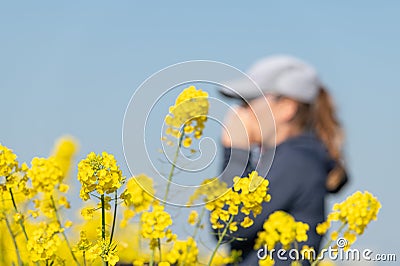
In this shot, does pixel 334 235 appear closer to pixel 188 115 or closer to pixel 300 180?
pixel 188 115

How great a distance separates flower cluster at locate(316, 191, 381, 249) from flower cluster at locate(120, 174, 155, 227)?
1.10ft

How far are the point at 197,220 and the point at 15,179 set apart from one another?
342mm

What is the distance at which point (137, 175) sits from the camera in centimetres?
140

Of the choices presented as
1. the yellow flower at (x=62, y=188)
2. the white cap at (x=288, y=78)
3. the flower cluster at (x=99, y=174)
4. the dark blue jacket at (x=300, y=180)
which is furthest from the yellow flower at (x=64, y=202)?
the white cap at (x=288, y=78)

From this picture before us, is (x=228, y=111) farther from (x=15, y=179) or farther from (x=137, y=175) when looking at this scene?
(x=15, y=179)

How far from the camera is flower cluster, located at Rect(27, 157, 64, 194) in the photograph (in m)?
1.47

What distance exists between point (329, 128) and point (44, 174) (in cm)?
232

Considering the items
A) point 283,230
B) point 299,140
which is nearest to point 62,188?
point 283,230

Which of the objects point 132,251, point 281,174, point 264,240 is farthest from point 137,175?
point 281,174

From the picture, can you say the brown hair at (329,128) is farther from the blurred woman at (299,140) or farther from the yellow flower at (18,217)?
the yellow flower at (18,217)

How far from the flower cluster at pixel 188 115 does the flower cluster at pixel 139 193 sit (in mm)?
94

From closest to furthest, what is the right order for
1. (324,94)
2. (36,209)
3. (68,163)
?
(36,209)
(324,94)
(68,163)

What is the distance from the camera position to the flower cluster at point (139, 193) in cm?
145

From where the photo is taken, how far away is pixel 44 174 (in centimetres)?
147
